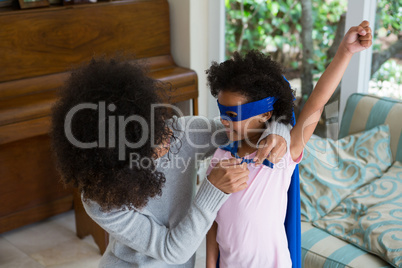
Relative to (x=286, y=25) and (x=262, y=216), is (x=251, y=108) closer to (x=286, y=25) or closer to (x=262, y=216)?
(x=262, y=216)

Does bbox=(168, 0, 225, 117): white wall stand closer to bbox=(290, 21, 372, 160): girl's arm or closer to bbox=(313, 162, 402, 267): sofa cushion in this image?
bbox=(313, 162, 402, 267): sofa cushion

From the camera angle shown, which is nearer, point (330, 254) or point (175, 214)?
point (175, 214)

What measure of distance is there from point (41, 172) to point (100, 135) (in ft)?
7.49

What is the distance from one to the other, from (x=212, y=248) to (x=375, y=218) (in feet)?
3.14

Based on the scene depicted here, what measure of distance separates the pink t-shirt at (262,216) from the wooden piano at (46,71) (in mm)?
1576

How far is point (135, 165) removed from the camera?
1148 millimetres

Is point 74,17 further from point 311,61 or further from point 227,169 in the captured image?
point 227,169

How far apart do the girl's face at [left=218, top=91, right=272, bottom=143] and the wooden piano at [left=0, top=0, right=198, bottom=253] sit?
1.55 metres

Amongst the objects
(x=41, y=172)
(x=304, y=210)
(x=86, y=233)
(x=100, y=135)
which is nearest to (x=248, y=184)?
(x=100, y=135)

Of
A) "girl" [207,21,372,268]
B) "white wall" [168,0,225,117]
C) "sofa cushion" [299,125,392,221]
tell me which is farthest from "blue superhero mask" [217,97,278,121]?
"white wall" [168,0,225,117]

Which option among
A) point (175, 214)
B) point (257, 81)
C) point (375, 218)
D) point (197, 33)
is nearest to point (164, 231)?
point (175, 214)

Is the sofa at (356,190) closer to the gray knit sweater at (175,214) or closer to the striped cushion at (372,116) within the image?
the striped cushion at (372,116)

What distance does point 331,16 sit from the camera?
3027mm

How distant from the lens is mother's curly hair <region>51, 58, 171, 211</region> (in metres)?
1.10
